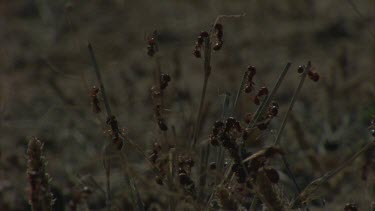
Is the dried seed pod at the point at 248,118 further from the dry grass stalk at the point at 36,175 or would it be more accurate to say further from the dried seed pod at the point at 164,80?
the dry grass stalk at the point at 36,175

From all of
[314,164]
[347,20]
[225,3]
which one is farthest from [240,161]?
[225,3]

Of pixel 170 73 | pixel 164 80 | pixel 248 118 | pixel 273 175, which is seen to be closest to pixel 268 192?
pixel 273 175

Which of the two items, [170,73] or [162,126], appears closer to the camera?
[162,126]

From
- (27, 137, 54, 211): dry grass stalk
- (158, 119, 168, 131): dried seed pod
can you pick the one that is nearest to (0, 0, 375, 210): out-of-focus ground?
(158, 119, 168, 131): dried seed pod

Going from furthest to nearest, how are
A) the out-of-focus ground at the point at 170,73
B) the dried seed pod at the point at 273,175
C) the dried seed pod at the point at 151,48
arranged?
the out-of-focus ground at the point at 170,73 < the dried seed pod at the point at 151,48 < the dried seed pod at the point at 273,175

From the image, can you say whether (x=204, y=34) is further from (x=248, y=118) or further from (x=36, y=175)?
(x=36, y=175)

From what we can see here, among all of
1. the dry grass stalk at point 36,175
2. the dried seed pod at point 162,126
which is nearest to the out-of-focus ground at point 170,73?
the dried seed pod at point 162,126

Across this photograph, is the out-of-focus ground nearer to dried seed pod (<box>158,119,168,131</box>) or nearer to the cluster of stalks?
the cluster of stalks

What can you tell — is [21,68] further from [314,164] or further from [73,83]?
[314,164]

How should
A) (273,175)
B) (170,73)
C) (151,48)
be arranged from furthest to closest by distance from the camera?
1. (170,73)
2. (151,48)
3. (273,175)
